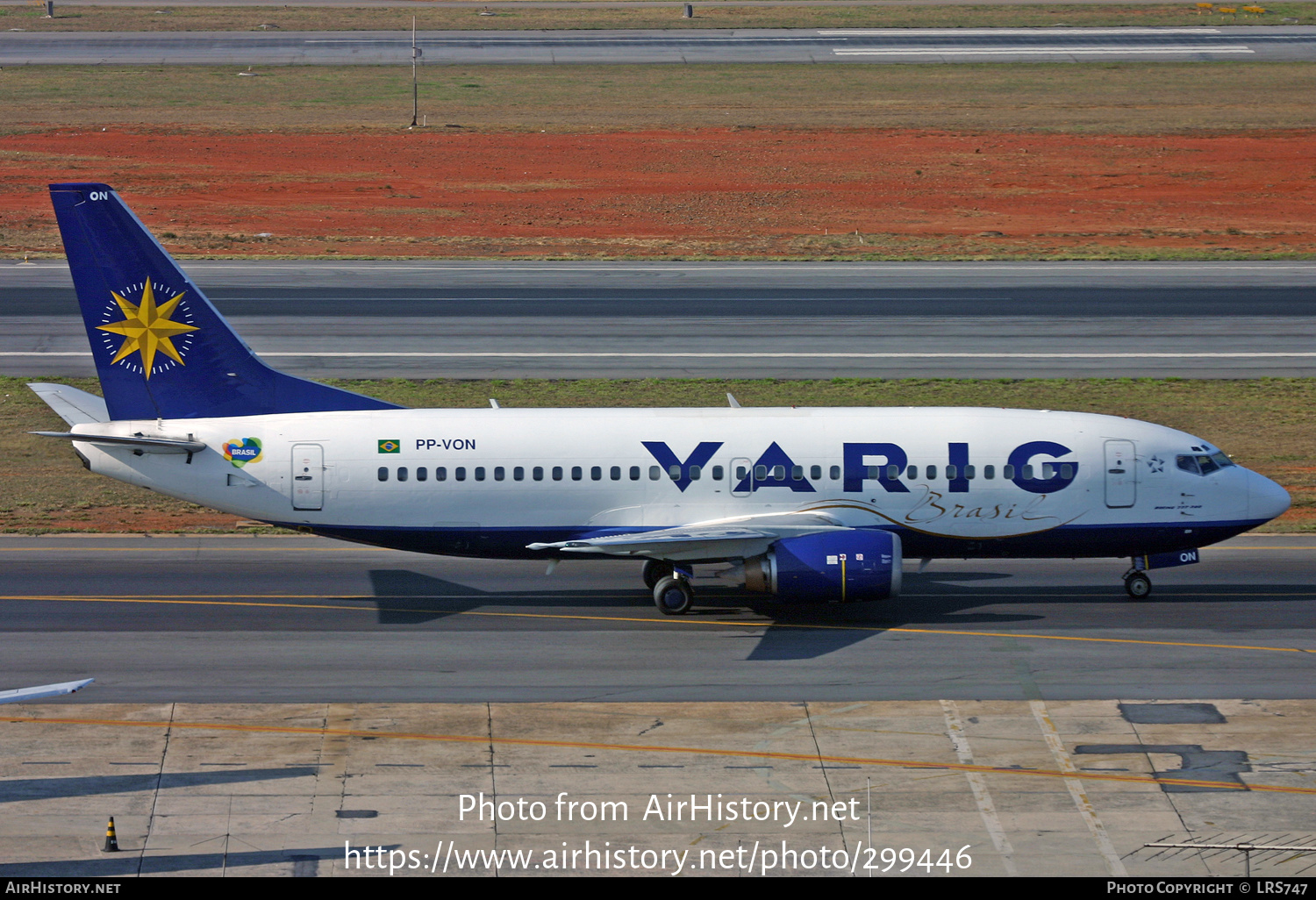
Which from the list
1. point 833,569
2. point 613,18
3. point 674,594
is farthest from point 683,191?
point 613,18

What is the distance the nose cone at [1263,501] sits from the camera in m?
31.5

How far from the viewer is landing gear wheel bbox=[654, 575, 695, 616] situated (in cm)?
3075

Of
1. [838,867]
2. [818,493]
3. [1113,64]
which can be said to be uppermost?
[1113,64]

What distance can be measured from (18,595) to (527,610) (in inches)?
449

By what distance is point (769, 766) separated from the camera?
23.2 m

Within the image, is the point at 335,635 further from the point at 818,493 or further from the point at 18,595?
the point at 818,493

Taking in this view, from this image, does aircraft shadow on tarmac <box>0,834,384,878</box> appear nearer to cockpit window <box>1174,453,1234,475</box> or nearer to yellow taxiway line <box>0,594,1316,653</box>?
yellow taxiway line <box>0,594,1316,653</box>

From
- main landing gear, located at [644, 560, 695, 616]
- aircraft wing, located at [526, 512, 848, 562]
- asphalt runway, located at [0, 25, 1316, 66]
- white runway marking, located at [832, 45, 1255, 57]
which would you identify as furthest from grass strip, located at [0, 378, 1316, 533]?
white runway marking, located at [832, 45, 1255, 57]

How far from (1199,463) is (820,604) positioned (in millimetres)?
9015

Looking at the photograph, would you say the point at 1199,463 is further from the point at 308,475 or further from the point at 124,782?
the point at 124,782

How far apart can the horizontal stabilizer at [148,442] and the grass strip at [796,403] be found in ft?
27.1

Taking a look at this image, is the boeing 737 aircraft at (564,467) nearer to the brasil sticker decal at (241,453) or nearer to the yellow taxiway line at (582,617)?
the brasil sticker decal at (241,453)

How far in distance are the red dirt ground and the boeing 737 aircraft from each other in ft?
142
